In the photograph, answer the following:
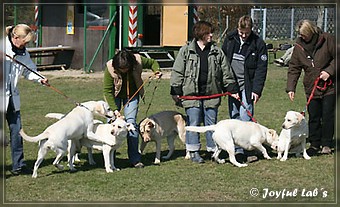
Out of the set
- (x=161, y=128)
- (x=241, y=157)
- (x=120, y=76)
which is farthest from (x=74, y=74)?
(x=241, y=157)

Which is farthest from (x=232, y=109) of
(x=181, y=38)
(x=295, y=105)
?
(x=181, y=38)

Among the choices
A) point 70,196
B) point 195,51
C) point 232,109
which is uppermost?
point 195,51

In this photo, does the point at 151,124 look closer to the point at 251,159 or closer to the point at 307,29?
the point at 251,159

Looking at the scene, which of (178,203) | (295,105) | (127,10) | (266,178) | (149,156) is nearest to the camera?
(178,203)

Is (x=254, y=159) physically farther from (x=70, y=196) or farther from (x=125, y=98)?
(x=70, y=196)

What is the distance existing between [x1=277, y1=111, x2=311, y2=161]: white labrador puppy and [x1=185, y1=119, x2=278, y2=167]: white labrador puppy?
258 mm

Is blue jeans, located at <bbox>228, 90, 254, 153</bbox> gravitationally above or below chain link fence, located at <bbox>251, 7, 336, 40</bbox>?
below

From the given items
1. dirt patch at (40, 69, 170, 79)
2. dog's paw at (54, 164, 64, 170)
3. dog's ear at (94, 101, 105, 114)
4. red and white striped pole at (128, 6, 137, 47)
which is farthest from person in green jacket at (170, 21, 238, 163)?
red and white striped pole at (128, 6, 137, 47)

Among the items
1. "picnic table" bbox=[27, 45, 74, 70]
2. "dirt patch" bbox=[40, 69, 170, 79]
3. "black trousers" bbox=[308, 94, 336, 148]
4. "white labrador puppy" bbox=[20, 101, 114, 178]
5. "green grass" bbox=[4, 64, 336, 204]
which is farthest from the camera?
"picnic table" bbox=[27, 45, 74, 70]

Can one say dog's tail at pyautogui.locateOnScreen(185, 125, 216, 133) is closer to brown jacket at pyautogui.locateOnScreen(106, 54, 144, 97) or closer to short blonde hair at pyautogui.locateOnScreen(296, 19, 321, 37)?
brown jacket at pyautogui.locateOnScreen(106, 54, 144, 97)

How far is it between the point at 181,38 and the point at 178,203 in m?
12.6

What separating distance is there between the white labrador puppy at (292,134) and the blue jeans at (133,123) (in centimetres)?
179

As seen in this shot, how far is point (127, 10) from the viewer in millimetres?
18453

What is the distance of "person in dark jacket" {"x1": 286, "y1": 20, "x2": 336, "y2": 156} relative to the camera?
8.13m
